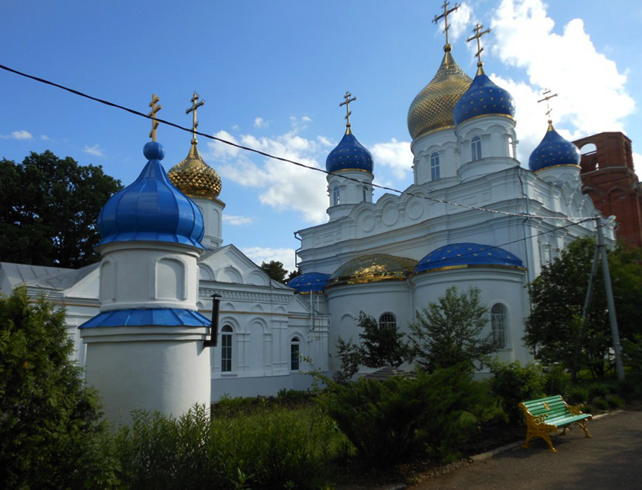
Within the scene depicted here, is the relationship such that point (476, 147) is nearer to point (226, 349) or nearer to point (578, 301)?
point (578, 301)

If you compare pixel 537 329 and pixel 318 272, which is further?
pixel 318 272

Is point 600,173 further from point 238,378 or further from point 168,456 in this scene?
point 168,456

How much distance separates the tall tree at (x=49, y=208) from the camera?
906 inches

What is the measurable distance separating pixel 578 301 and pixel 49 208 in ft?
77.2

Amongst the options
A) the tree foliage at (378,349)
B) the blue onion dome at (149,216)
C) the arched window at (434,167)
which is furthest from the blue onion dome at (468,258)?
the blue onion dome at (149,216)

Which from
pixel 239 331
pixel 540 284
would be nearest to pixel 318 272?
pixel 239 331

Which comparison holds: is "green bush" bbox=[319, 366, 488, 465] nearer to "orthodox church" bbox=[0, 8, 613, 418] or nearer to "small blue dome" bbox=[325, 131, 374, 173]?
"orthodox church" bbox=[0, 8, 613, 418]

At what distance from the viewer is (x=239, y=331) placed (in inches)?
682

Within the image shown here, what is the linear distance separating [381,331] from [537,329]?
16.3 feet

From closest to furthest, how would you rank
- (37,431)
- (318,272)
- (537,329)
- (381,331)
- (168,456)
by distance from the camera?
(37,431), (168,456), (537,329), (381,331), (318,272)

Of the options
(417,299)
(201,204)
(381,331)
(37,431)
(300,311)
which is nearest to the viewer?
(37,431)

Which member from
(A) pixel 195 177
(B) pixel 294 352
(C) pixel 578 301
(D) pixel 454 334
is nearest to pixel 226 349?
(B) pixel 294 352

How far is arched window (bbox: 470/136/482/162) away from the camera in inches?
883

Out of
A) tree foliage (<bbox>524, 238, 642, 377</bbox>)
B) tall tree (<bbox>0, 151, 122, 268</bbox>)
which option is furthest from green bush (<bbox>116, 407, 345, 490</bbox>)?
tall tree (<bbox>0, 151, 122, 268</bbox>)
